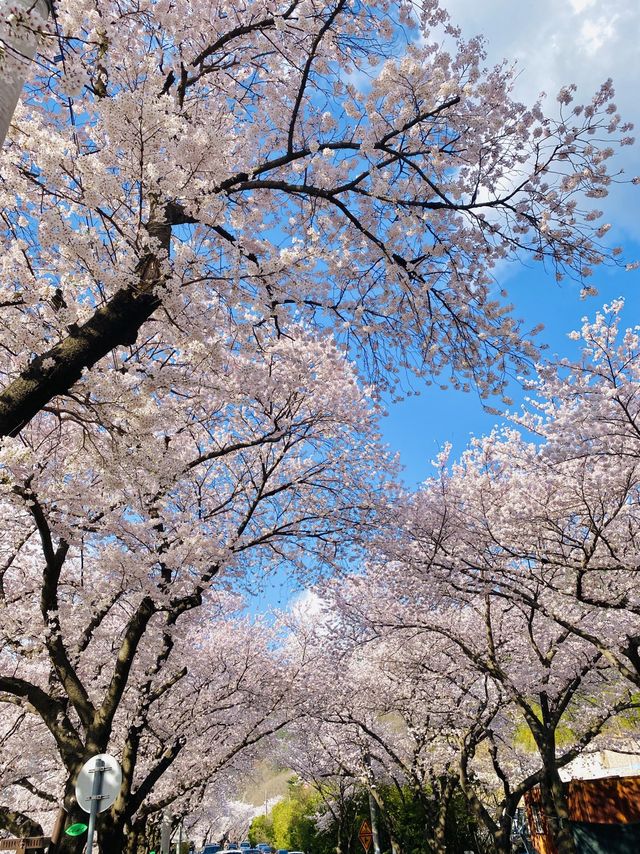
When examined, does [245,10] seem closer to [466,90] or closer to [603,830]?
[466,90]

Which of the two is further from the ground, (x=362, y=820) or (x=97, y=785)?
(x=362, y=820)

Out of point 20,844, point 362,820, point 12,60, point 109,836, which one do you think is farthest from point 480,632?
point 12,60

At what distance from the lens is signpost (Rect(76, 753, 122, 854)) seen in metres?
6.04

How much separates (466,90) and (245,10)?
2537 mm

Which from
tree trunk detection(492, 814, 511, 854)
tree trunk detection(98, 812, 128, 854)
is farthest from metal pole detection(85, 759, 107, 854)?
tree trunk detection(492, 814, 511, 854)

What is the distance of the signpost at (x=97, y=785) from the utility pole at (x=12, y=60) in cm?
599

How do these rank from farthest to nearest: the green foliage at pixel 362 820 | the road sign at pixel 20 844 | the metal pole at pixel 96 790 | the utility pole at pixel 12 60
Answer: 1. the green foliage at pixel 362 820
2. the road sign at pixel 20 844
3. the metal pole at pixel 96 790
4. the utility pole at pixel 12 60

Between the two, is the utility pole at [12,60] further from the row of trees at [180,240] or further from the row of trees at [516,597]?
the row of trees at [516,597]

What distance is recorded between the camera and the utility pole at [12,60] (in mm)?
2580

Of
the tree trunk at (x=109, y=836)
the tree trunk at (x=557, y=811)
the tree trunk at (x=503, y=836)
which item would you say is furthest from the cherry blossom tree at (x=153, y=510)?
the tree trunk at (x=503, y=836)

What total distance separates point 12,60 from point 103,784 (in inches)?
257

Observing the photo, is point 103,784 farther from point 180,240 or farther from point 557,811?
point 557,811

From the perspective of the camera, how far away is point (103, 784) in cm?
607

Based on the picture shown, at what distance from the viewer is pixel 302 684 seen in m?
17.5
